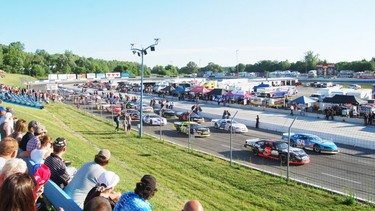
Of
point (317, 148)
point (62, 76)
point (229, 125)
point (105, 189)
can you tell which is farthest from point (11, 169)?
point (62, 76)

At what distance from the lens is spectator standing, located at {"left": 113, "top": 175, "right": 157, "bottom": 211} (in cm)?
462

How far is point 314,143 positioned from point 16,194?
2117 cm

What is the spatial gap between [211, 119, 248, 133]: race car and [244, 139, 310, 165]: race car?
23.3 feet

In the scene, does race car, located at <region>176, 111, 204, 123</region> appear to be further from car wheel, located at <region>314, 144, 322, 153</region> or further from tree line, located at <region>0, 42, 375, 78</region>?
tree line, located at <region>0, 42, 375, 78</region>

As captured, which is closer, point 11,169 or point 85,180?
point 11,169

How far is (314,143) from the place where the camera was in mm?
22469

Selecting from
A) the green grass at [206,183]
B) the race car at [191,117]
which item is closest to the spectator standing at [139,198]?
the green grass at [206,183]

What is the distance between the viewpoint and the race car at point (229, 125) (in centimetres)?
2975

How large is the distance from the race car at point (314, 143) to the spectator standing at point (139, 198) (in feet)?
62.6

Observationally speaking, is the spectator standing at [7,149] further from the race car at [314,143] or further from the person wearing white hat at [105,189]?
the race car at [314,143]

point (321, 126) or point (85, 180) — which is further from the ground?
point (85, 180)

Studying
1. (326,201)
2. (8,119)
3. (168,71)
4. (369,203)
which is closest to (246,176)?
(326,201)

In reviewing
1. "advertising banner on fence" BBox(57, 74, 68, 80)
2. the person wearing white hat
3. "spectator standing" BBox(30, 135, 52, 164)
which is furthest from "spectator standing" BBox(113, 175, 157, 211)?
"advertising banner on fence" BBox(57, 74, 68, 80)

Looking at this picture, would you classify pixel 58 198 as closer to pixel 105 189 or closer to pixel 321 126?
pixel 105 189
